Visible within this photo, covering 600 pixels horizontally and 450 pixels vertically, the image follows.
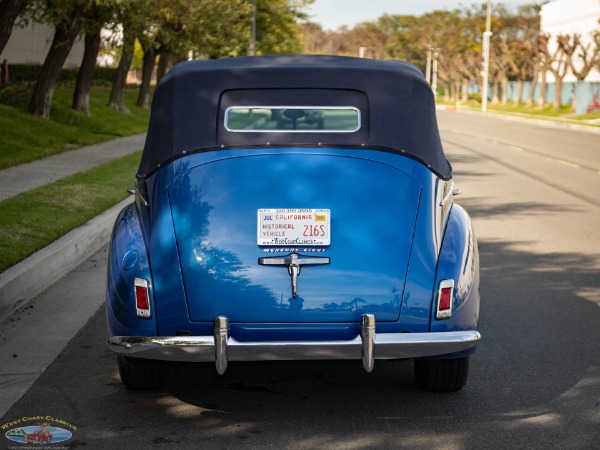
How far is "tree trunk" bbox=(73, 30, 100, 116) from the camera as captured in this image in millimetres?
32094

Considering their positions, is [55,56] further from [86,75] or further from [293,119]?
[293,119]

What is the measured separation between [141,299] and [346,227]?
1.10 meters

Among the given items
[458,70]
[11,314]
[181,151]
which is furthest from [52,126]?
[458,70]

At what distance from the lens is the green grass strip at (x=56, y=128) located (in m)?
22.0

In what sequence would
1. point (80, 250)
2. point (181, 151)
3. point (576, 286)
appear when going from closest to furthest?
point (181, 151) < point (576, 286) < point (80, 250)

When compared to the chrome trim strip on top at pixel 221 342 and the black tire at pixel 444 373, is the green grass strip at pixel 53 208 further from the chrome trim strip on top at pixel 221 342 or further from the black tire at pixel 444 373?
the black tire at pixel 444 373

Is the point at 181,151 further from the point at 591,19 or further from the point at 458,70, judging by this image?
the point at 458,70

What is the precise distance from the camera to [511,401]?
228 inches

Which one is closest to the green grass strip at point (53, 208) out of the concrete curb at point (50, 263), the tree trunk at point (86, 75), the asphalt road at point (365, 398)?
the concrete curb at point (50, 263)

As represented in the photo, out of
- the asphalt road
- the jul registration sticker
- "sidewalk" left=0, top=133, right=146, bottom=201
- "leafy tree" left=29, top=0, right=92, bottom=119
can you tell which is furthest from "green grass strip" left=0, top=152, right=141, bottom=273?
"leafy tree" left=29, top=0, right=92, bottom=119

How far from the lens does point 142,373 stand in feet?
19.4

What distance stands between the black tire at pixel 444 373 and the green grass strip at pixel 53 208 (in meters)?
4.21

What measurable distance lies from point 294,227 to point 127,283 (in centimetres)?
91

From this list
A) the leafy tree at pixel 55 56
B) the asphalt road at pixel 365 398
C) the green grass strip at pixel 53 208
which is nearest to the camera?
the asphalt road at pixel 365 398
